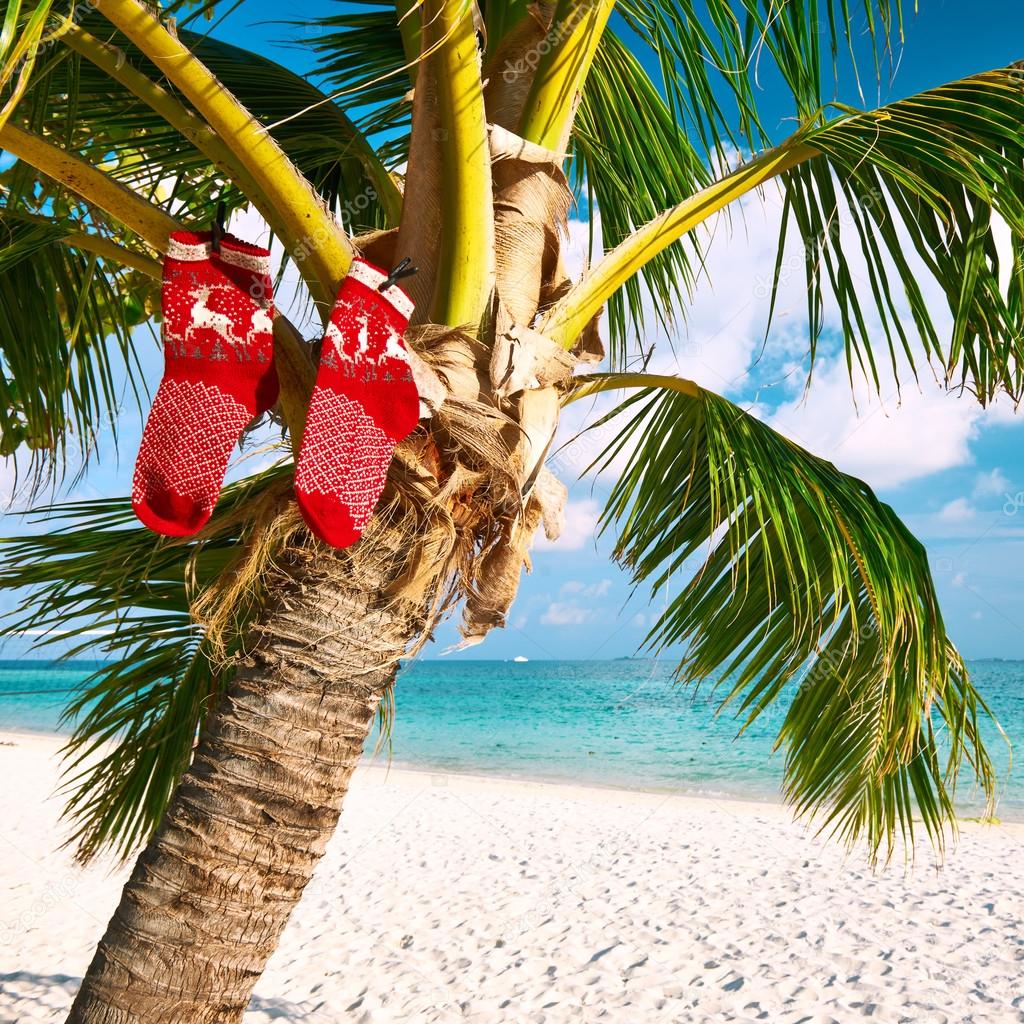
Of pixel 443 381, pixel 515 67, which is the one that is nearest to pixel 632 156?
pixel 515 67

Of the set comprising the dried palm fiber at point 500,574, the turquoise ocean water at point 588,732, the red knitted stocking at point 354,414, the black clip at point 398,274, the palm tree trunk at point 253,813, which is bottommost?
the turquoise ocean water at point 588,732

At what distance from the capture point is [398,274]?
170 centimetres

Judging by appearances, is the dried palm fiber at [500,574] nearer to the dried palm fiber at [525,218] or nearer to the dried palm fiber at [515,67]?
the dried palm fiber at [525,218]

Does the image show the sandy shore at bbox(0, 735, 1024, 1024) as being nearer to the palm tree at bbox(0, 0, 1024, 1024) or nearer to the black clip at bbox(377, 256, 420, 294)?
the palm tree at bbox(0, 0, 1024, 1024)

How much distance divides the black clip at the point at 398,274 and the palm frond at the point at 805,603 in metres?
0.77

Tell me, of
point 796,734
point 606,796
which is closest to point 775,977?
point 796,734

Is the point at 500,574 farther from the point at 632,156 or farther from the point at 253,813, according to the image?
the point at 632,156

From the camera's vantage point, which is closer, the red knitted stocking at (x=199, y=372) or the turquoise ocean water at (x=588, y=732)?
the red knitted stocking at (x=199, y=372)

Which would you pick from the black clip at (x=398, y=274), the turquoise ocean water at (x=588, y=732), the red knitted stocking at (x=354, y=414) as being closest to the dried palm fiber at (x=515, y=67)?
the black clip at (x=398, y=274)

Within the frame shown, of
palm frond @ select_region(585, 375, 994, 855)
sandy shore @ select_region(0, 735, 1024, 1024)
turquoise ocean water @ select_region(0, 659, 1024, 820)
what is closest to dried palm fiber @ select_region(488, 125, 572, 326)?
palm frond @ select_region(585, 375, 994, 855)

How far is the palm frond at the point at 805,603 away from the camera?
7.61 feet

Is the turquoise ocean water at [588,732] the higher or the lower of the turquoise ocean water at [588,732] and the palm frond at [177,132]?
the lower

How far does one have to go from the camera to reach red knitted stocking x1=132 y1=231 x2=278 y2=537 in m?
1.68

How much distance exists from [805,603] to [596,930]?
9.87 ft
